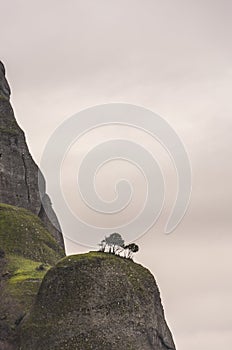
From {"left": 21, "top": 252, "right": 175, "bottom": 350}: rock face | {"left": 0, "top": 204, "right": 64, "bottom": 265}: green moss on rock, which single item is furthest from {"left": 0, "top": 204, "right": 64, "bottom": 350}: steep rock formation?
{"left": 21, "top": 252, "right": 175, "bottom": 350}: rock face

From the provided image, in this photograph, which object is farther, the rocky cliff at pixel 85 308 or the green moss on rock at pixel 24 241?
the green moss on rock at pixel 24 241

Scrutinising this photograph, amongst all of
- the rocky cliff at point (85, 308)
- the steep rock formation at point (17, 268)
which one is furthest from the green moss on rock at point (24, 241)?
the rocky cliff at point (85, 308)

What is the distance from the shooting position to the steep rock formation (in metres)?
157

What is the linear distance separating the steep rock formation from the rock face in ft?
15.1

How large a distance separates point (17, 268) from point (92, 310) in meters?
33.8

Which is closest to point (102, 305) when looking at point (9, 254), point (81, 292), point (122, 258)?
point (81, 292)

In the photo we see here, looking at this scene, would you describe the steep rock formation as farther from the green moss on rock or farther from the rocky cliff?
the rocky cliff

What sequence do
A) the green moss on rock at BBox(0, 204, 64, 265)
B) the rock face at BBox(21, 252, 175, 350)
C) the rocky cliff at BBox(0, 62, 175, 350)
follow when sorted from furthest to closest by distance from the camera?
1. the green moss on rock at BBox(0, 204, 64, 265)
2. the rocky cliff at BBox(0, 62, 175, 350)
3. the rock face at BBox(21, 252, 175, 350)

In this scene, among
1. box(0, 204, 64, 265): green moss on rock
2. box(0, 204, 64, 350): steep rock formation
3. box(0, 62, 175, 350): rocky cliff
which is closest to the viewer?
box(0, 62, 175, 350): rocky cliff

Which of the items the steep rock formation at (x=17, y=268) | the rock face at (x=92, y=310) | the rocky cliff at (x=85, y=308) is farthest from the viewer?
the steep rock formation at (x=17, y=268)

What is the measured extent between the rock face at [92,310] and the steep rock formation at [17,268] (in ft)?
15.1

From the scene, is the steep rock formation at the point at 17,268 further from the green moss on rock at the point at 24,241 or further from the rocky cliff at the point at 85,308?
the rocky cliff at the point at 85,308

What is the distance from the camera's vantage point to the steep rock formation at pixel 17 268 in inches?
6191

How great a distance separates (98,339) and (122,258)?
26.2 meters
